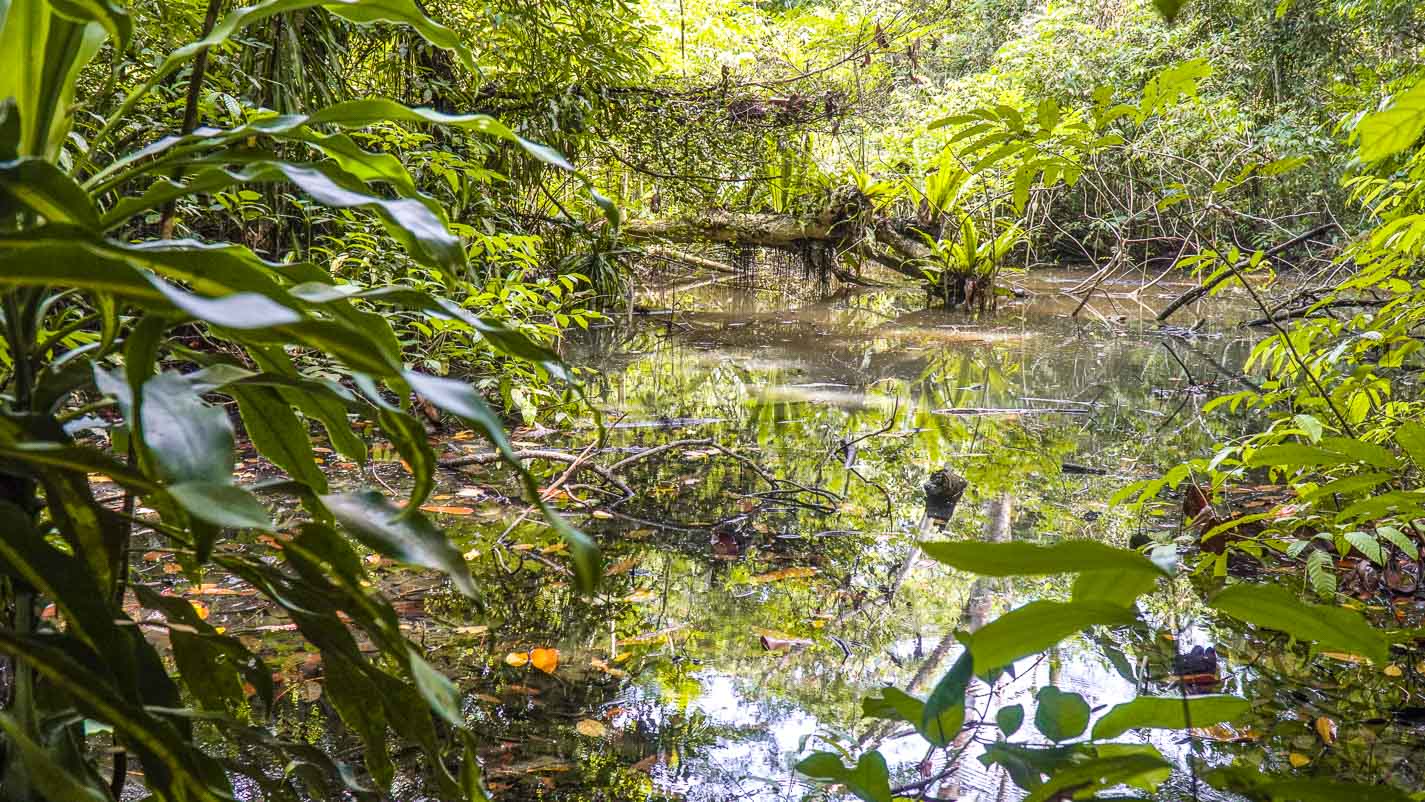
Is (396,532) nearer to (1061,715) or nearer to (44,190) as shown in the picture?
(44,190)

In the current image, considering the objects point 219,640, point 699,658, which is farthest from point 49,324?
point 699,658

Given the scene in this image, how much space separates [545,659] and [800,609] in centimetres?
50

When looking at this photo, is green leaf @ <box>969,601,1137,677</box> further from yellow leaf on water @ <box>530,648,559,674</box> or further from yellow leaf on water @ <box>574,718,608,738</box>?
yellow leaf on water @ <box>530,648,559,674</box>

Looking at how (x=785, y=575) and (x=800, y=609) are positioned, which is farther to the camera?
(x=785, y=575)

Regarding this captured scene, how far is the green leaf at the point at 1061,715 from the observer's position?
0.47 meters

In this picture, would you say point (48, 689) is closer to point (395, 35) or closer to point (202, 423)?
point (202, 423)

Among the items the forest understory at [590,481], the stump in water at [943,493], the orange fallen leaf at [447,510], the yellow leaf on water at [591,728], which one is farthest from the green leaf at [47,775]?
the stump in water at [943,493]

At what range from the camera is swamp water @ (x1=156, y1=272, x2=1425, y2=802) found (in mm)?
1197

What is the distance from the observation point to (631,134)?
14.0 feet

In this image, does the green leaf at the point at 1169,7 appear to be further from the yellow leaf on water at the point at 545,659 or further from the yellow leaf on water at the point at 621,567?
the yellow leaf on water at the point at 621,567

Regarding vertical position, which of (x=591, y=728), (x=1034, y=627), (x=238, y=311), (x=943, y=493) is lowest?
(x=591, y=728)

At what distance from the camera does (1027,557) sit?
0.31 meters

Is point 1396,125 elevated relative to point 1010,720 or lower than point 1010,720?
elevated

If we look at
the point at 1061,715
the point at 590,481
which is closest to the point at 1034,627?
the point at 1061,715
